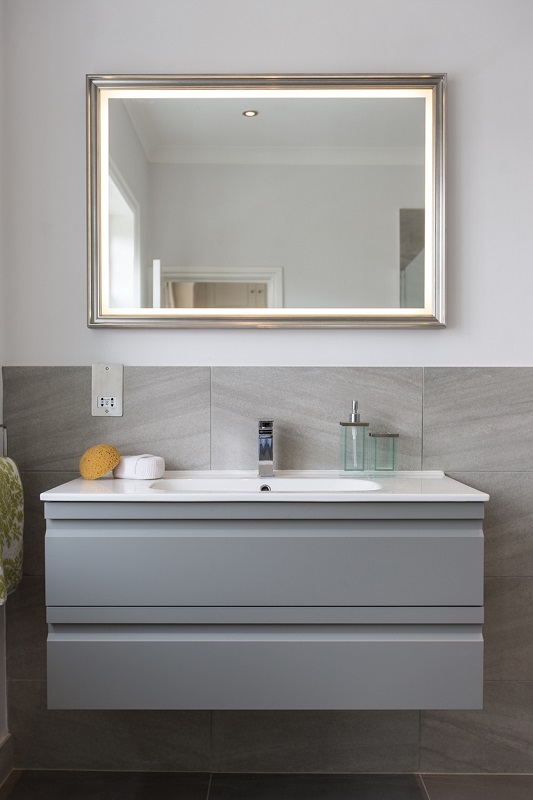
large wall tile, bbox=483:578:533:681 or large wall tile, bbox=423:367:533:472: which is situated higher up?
large wall tile, bbox=423:367:533:472

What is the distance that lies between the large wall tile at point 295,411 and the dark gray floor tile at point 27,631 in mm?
641

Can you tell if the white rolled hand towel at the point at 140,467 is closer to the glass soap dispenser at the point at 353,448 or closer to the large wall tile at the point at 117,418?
the large wall tile at the point at 117,418

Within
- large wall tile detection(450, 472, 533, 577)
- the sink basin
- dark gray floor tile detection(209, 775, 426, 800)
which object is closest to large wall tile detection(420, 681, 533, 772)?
dark gray floor tile detection(209, 775, 426, 800)

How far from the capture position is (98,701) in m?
1.33

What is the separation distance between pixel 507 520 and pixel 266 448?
2.37ft

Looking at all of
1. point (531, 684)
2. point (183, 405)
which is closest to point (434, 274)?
point (183, 405)

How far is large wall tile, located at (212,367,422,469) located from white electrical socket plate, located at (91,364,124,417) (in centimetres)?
28

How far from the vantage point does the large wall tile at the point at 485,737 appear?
1.72 meters

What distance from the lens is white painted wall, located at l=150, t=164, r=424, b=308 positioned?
5.63 feet

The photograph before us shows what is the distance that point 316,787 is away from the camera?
1652 mm

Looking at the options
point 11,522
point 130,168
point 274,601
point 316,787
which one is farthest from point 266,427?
point 316,787

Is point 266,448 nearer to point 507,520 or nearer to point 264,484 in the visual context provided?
point 264,484

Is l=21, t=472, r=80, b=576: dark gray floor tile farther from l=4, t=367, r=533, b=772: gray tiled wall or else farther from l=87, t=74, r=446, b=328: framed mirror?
l=87, t=74, r=446, b=328: framed mirror

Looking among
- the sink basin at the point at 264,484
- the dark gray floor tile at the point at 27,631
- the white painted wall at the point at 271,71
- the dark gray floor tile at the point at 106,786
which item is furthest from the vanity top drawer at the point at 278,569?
the dark gray floor tile at the point at 106,786
